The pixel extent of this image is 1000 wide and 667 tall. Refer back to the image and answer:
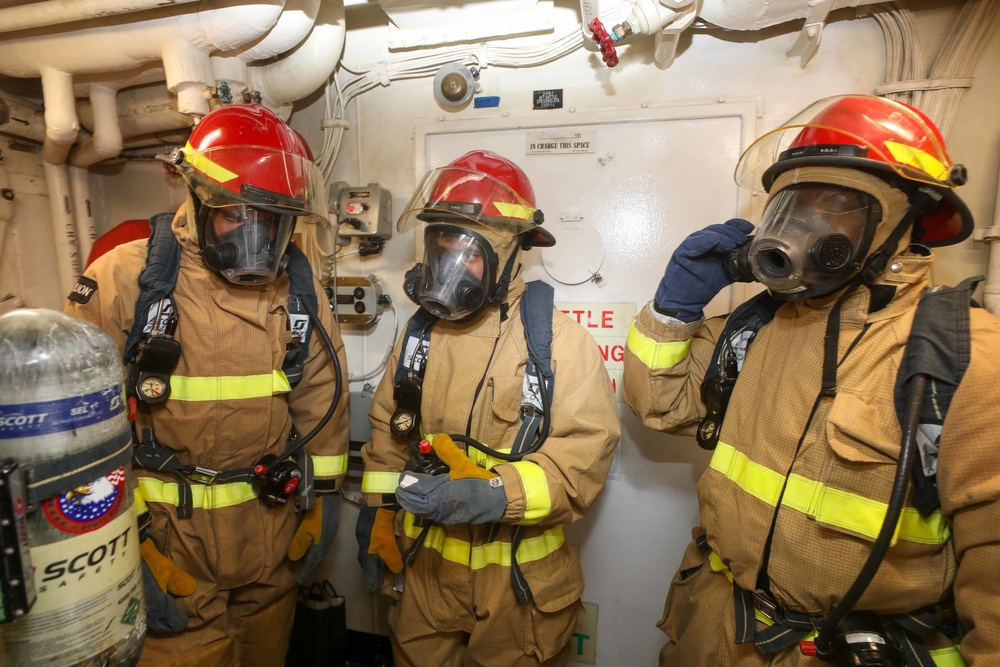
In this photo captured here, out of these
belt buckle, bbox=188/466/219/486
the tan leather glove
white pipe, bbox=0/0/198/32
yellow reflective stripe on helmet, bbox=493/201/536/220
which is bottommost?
belt buckle, bbox=188/466/219/486

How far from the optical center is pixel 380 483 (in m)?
1.85

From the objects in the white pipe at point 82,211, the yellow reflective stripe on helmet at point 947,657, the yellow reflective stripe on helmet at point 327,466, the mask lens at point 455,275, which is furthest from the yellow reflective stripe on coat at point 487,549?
the white pipe at point 82,211

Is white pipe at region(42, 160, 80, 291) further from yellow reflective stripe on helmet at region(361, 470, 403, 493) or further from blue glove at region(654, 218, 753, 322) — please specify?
blue glove at region(654, 218, 753, 322)

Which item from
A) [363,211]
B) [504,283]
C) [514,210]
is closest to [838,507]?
[504,283]

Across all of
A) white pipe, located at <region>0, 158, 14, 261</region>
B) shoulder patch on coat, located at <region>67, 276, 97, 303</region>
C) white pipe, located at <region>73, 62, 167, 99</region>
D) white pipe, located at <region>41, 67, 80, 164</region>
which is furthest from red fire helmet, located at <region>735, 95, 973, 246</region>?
white pipe, located at <region>0, 158, 14, 261</region>

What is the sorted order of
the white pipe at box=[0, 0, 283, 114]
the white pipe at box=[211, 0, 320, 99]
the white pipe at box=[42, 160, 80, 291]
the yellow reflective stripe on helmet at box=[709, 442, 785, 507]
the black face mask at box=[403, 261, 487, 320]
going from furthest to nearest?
the white pipe at box=[42, 160, 80, 291] → the white pipe at box=[211, 0, 320, 99] → the white pipe at box=[0, 0, 283, 114] → the black face mask at box=[403, 261, 487, 320] → the yellow reflective stripe on helmet at box=[709, 442, 785, 507]

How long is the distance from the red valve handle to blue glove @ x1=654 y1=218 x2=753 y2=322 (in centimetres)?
92

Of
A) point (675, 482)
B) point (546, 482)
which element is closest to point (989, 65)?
point (675, 482)

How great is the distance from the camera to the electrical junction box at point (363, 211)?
2.38m

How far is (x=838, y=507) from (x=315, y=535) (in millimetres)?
1871

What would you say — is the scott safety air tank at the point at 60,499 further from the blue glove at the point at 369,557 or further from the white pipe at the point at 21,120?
the white pipe at the point at 21,120

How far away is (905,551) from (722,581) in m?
0.52

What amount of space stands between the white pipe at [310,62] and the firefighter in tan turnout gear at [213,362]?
1.96 feet

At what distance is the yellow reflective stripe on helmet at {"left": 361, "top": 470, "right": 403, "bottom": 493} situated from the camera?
1849 millimetres
